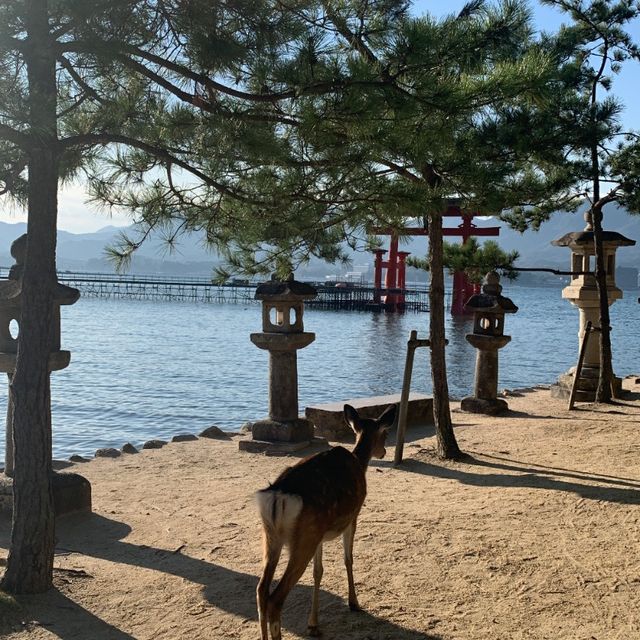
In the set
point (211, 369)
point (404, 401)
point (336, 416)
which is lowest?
point (211, 369)

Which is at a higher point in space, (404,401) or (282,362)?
(282,362)

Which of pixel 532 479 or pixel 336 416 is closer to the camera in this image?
pixel 532 479

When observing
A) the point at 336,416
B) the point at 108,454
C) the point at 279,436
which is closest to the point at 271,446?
the point at 279,436

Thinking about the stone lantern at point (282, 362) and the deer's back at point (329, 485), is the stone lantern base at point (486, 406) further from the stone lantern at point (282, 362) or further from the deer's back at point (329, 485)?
the deer's back at point (329, 485)

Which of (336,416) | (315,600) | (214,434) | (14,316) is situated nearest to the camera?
(315,600)

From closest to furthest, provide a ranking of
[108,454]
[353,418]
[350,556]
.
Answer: [350,556], [353,418], [108,454]

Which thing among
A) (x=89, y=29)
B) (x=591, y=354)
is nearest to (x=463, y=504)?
(x=89, y=29)

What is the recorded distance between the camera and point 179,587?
15.2ft

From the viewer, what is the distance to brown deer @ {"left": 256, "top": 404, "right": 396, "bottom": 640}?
3428mm

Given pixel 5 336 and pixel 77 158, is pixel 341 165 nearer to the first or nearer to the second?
pixel 77 158

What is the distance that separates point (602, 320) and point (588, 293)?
78cm

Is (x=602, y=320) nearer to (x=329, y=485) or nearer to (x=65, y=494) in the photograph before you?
(x=65, y=494)

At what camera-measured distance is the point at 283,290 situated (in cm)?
898

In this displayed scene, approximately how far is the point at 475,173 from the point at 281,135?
211cm
